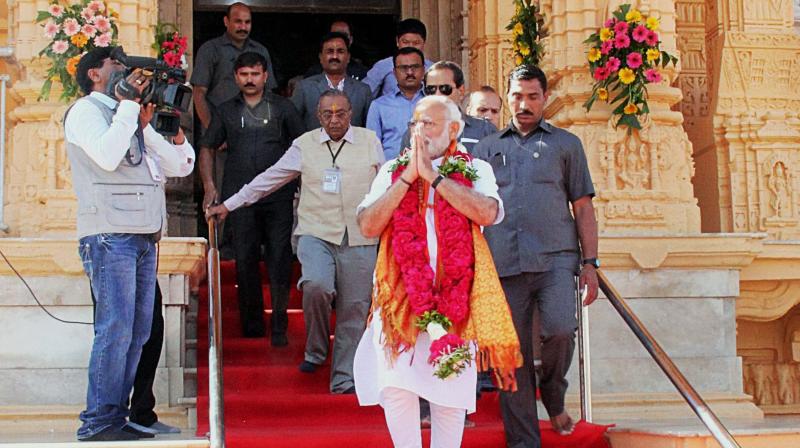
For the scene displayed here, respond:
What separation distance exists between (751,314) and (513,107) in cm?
349

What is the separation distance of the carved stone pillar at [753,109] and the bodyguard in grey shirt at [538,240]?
13.1ft

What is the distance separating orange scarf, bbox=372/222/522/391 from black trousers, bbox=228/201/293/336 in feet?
8.19

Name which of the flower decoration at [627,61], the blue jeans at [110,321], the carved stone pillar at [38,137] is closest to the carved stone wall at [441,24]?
the flower decoration at [627,61]

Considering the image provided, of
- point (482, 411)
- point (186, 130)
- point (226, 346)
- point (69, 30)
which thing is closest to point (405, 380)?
point (482, 411)

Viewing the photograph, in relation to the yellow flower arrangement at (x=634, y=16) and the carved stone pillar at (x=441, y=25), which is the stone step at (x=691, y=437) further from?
the carved stone pillar at (x=441, y=25)

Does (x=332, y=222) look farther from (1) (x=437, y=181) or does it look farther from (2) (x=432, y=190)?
(1) (x=437, y=181)

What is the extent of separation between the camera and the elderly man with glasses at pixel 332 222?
7305 millimetres

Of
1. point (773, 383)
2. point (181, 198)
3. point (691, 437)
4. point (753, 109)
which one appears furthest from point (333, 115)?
point (773, 383)

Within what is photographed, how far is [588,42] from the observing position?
865 cm

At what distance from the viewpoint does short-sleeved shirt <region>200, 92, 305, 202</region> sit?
8.27 meters

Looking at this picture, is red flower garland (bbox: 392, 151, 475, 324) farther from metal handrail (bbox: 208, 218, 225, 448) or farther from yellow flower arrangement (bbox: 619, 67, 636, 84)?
yellow flower arrangement (bbox: 619, 67, 636, 84)

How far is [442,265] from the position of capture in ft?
18.0

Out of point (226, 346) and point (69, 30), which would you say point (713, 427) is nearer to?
point (226, 346)

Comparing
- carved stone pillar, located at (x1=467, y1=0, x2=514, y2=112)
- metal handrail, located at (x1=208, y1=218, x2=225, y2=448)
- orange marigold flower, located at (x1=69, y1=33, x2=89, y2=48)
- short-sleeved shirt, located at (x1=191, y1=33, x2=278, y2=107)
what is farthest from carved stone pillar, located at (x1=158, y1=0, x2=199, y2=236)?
metal handrail, located at (x1=208, y1=218, x2=225, y2=448)
